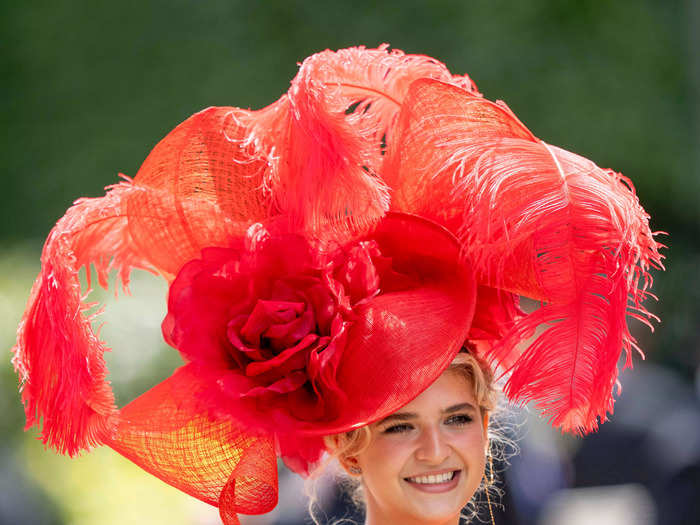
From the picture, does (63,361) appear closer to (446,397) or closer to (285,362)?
(285,362)

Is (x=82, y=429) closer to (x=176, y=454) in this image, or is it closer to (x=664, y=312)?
(x=176, y=454)

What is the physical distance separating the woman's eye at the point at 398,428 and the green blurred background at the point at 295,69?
4425 mm

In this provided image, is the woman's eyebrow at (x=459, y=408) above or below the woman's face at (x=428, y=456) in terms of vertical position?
above

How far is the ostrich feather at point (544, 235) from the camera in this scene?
60.7 inches

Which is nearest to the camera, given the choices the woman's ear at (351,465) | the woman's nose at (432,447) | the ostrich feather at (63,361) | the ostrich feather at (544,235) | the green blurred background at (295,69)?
the ostrich feather at (544,235)

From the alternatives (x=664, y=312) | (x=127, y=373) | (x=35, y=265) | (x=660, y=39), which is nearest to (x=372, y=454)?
Result: (x=127, y=373)

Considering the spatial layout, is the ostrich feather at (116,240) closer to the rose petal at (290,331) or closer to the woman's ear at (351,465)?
the rose petal at (290,331)

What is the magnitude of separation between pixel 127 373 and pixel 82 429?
8.74ft

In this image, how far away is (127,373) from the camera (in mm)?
4281

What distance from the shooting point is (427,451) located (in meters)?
1.81

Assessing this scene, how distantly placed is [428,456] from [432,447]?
0.8 inches

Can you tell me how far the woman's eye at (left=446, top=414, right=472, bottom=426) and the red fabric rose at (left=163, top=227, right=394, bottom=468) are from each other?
0.33 m

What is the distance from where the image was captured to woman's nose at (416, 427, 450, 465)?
5.92 ft

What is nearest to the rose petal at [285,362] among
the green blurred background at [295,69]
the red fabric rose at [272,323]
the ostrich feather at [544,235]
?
the red fabric rose at [272,323]
